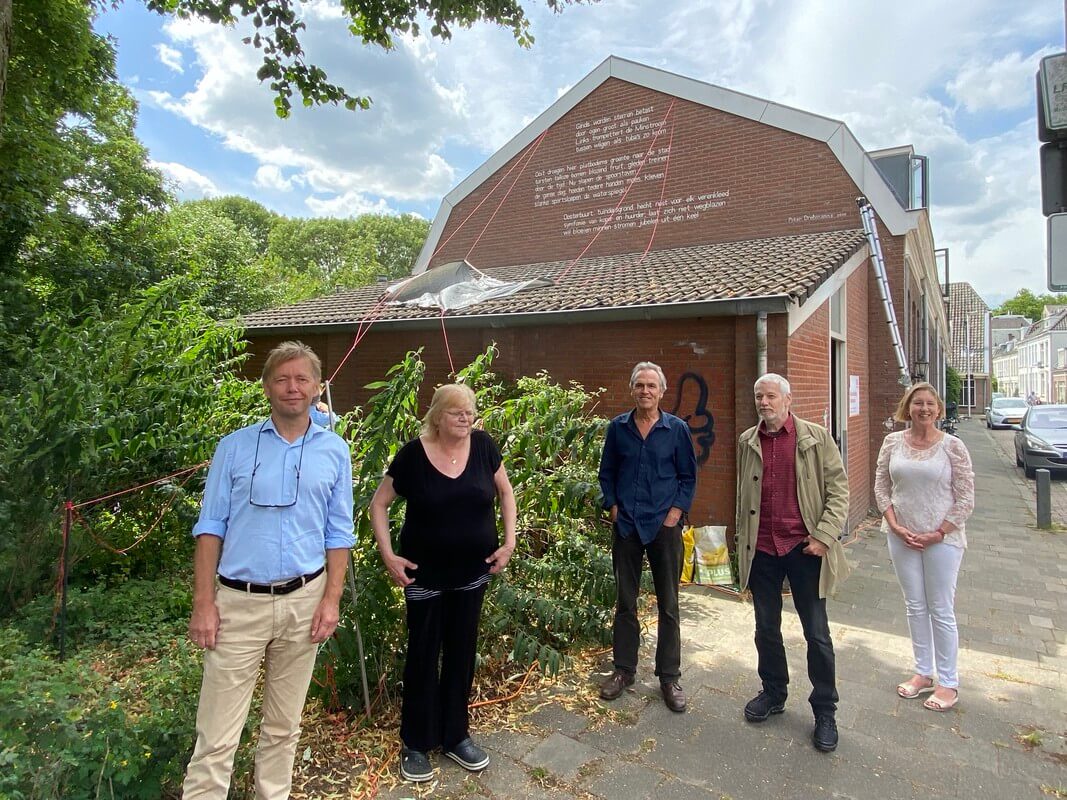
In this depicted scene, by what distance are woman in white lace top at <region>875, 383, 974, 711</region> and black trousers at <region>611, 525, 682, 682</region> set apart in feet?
4.23

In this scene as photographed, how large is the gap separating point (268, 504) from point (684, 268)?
23.7ft

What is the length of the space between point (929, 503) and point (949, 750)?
1229 millimetres

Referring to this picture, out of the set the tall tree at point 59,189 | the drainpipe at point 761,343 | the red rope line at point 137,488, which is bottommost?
the red rope line at point 137,488

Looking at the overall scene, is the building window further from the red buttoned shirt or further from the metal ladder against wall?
the red buttoned shirt

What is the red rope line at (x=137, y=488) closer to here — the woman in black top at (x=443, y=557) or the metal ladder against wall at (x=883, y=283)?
the woman in black top at (x=443, y=557)

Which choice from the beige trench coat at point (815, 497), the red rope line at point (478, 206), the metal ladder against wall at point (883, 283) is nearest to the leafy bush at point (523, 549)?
the beige trench coat at point (815, 497)

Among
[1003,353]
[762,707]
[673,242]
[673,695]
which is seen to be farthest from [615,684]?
[1003,353]

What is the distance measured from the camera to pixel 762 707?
332cm

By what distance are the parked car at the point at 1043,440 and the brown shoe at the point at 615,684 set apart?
12968 millimetres

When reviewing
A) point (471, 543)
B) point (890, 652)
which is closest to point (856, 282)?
point (890, 652)

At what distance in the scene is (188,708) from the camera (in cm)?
247

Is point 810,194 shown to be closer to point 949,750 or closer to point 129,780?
point 949,750

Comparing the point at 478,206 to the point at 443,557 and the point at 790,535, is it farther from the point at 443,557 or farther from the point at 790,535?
the point at 443,557

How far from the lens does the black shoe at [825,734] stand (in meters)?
3.02
